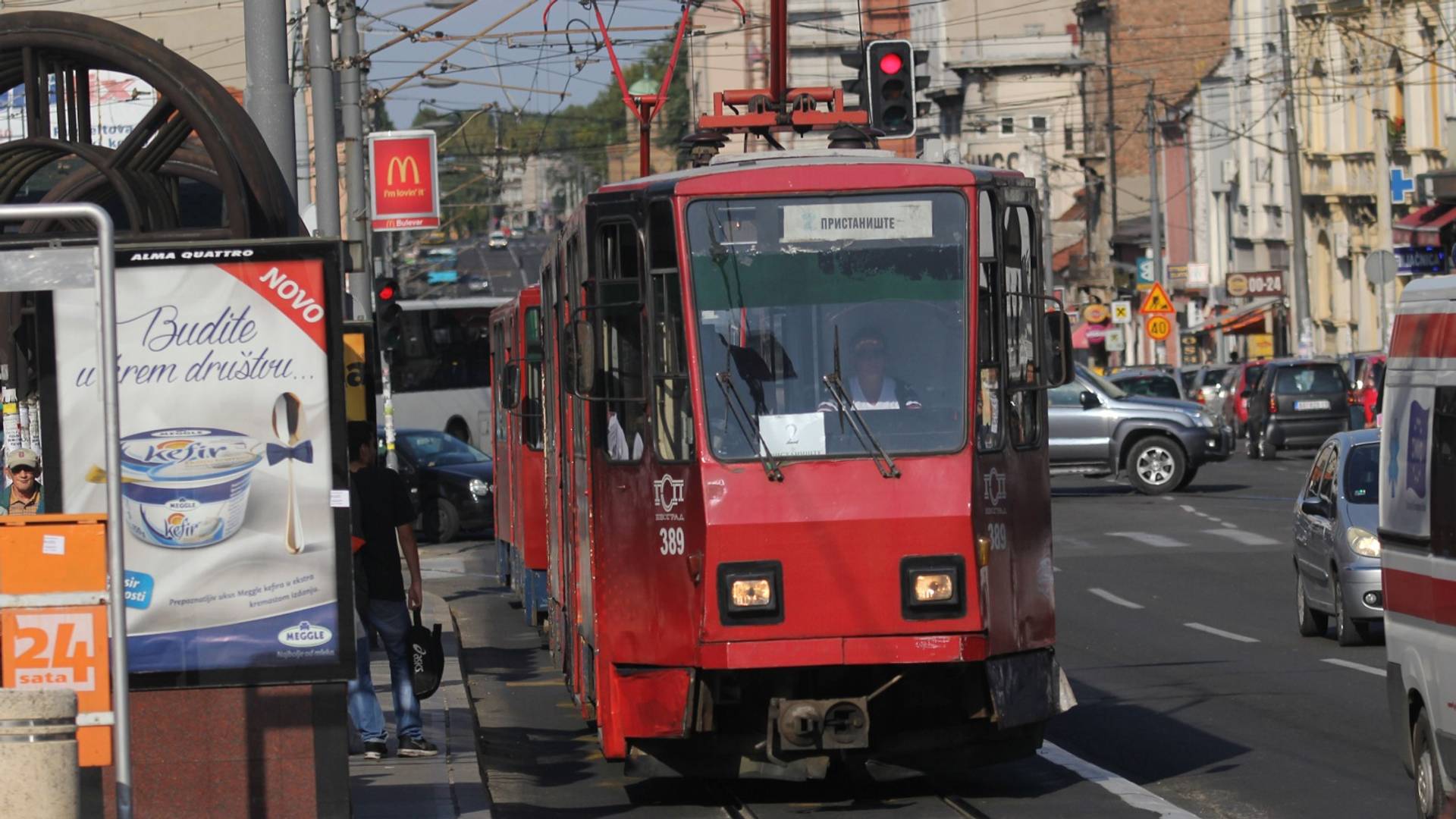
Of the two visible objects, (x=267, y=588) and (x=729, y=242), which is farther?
(x=729, y=242)

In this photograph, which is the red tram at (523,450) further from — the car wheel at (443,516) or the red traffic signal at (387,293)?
the car wheel at (443,516)

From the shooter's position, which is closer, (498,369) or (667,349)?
(667,349)

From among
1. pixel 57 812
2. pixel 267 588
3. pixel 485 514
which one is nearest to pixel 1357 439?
pixel 267 588

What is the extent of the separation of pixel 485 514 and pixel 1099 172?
64.3m

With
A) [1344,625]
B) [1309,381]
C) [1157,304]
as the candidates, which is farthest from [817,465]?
[1157,304]

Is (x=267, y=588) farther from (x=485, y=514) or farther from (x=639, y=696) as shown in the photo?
(x=485, y=514)

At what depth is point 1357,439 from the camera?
1714 centimetres

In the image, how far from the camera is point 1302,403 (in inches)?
1672

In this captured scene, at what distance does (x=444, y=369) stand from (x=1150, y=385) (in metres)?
14.9

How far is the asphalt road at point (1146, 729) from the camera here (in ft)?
35.7

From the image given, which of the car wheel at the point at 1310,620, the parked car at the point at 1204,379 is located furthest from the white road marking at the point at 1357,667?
the parked car at the point at 1204,379

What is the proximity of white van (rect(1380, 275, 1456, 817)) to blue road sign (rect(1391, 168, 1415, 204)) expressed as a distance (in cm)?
4386

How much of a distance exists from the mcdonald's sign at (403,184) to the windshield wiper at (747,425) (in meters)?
15.1

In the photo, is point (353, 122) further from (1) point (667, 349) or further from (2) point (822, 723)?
(2) point (822, 723)
